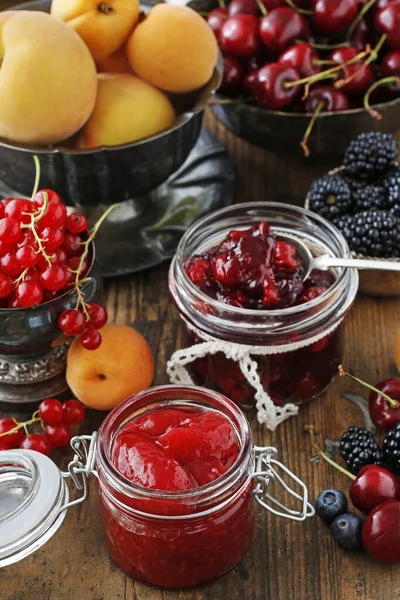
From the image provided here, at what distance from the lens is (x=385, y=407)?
123 cm

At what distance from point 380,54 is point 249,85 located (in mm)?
279

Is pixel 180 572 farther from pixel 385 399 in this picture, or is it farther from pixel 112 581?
pixel 385 399

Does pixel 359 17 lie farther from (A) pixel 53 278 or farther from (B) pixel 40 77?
Result: (A) pixel 53 278

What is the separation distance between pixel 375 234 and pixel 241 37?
20.1 inches

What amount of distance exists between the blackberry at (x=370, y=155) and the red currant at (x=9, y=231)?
2.03 feet

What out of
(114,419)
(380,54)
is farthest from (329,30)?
(114,419)

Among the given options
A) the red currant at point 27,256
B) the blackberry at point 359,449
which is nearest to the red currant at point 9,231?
the red currant at point 27,256

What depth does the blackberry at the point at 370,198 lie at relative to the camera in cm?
142

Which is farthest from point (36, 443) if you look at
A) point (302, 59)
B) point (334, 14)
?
point (334, 14)

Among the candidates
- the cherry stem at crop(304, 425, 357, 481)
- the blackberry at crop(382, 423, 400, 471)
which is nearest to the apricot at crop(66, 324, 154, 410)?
the cherry stem at crop(304, 425, 357, 481)

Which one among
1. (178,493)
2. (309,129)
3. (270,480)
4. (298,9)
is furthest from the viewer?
(298,9)

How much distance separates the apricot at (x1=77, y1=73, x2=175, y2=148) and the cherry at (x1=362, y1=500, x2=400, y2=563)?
0.71 m

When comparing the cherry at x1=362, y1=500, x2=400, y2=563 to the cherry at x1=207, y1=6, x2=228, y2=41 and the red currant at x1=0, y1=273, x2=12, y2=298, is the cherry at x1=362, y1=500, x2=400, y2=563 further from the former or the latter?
the cherry at x1=207, y1=6, x2=228, y2=41

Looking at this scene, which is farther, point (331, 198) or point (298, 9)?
point (298, 9)
